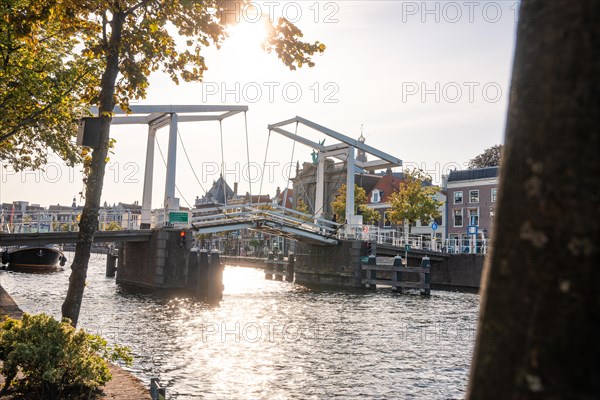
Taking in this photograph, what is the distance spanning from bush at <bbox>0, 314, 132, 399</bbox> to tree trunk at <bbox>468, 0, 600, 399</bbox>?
13.3 feet

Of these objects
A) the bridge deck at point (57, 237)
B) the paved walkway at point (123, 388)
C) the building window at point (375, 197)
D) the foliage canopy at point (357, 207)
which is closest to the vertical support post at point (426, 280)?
the bridge deck at point (57, 237)

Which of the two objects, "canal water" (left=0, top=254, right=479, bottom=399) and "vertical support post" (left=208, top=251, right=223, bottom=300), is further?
"vertical support post" (left=208, top=251, right=223, bottom=300)

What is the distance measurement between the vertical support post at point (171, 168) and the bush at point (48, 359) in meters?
18.2

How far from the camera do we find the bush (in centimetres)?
457

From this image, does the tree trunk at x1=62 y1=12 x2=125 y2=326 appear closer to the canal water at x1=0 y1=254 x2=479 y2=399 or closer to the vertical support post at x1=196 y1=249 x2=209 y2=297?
the canal water at x1=0 y1=254 x2=479 y2=399

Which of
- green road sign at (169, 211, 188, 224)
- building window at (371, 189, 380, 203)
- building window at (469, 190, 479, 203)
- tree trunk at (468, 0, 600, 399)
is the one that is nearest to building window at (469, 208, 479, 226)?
building window at (469, 190, 479, 203)

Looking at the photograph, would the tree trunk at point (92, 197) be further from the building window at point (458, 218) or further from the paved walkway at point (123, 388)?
the building window at point (458, 218)

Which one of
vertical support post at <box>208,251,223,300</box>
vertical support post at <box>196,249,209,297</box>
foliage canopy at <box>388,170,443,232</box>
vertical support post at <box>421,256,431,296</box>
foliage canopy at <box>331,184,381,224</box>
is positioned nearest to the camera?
vertical support post at <box>208,251,223,300</box>

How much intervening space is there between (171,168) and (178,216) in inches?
89.1

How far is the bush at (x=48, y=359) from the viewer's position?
180 inches

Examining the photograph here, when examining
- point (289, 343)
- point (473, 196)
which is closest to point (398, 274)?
point (289, 343)

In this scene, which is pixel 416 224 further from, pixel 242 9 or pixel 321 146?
pixel 242 9

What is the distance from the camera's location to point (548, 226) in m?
1.35

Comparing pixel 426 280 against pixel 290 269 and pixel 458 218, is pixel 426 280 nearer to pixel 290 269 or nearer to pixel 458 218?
pixel 290 269
